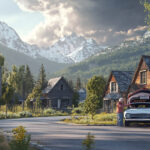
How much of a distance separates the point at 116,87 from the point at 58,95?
23716 millimetres

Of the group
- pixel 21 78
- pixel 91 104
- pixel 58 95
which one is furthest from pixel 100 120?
pixel 21 78

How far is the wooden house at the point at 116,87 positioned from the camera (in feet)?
149

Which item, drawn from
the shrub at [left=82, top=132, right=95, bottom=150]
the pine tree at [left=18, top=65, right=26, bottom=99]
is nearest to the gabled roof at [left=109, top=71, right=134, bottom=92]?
the shrub at [left=82, top=132, right=95, bottom=150]

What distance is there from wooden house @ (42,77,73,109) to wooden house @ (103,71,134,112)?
20322 millimetres

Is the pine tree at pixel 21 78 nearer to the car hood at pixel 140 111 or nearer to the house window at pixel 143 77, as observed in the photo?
the house window at pixel 143 77

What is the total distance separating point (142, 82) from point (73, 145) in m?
27.6

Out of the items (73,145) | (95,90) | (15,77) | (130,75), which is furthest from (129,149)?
(15,77)

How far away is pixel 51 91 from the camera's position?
67.9 meters

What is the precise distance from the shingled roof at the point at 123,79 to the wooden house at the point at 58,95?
76.3ft

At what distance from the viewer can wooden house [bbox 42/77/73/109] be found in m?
67.9

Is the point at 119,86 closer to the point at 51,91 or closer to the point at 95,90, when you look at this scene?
the point at 95,90

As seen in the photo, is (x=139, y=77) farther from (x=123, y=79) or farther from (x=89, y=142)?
(x=89, y=142)

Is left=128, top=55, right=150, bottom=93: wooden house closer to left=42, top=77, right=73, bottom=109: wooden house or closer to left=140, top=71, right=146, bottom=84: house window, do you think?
left=140, top=71, right=146, bottom=84: house window

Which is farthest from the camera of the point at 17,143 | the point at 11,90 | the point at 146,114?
the point at 11,90
